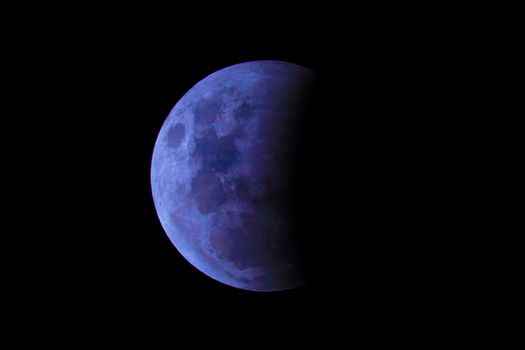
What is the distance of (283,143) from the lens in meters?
3.83

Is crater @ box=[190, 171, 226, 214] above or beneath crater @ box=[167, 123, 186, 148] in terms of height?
beneath

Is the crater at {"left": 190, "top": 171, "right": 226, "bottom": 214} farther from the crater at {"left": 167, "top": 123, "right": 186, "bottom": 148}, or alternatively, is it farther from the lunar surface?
the crater at {"left": 167, "top": 123, "right": 186, "bottom": 148}

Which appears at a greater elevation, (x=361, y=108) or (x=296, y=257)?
(x=361, y=108)

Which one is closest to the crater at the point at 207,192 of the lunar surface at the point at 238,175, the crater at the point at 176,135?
the lunar surface at the point at 238,175

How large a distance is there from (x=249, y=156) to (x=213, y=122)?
0.60m

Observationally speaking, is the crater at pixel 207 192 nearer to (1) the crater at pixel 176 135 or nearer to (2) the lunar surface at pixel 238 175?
(2) the lunar surface at pixel 238 175

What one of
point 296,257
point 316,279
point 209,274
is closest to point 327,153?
point 296,257

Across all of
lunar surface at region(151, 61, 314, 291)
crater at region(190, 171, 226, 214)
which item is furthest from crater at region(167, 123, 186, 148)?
crater at region(190, 171, 226, 214)

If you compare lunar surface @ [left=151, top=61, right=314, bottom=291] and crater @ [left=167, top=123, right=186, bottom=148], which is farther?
crater @ [left=167, top=123, right=186, bottom=148]

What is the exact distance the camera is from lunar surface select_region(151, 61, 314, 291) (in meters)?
3.79

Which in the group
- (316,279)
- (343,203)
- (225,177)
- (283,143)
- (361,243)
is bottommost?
(316,279)

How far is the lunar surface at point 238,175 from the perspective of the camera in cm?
379

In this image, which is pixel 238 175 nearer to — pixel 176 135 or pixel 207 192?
pixel 207 192

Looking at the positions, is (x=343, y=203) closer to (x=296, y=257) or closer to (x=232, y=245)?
(x=296, y=257)
